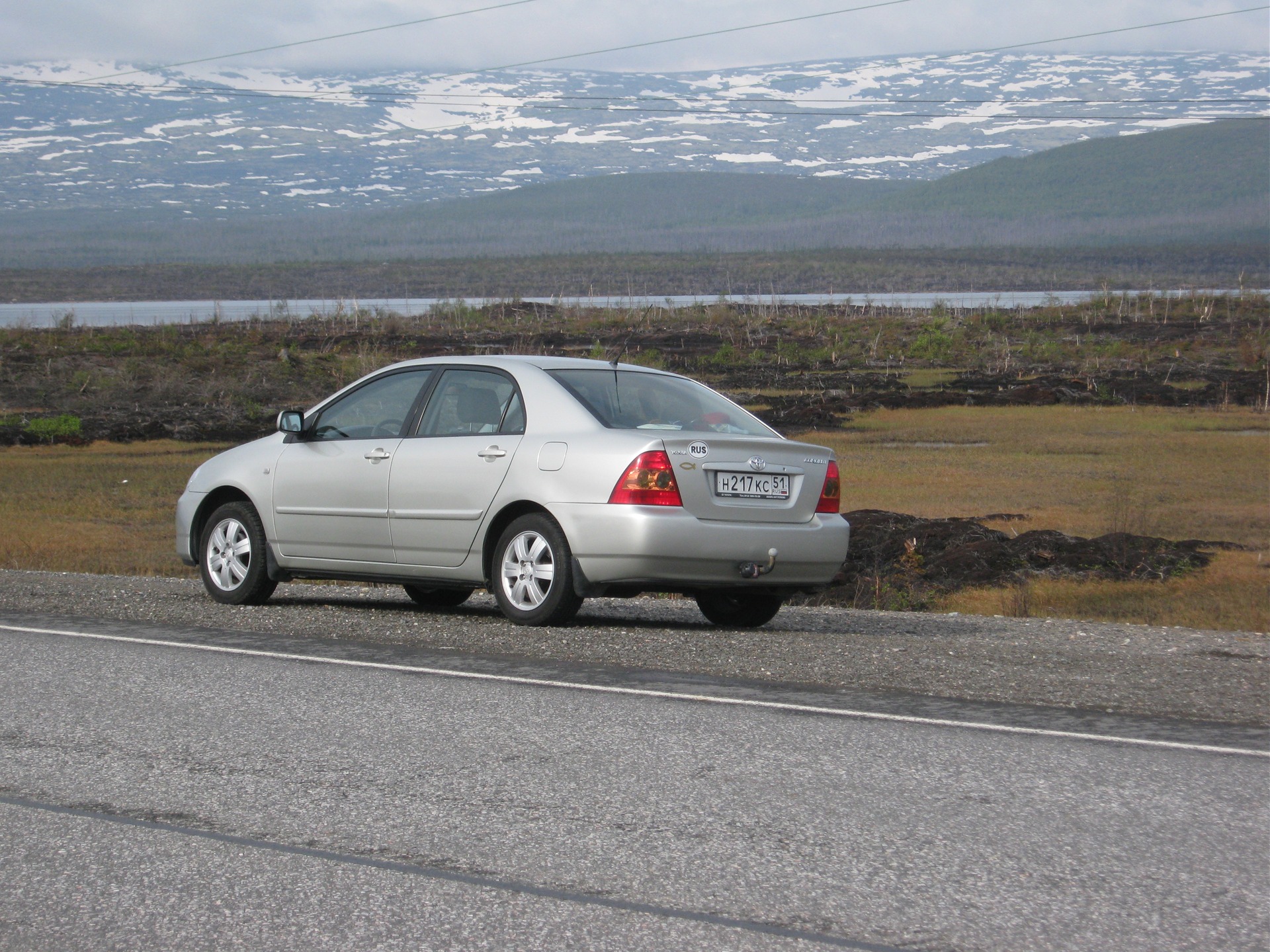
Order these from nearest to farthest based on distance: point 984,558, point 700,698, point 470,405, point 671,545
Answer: point 700,698 → point 671,545 → point 470,405 → point 984,558

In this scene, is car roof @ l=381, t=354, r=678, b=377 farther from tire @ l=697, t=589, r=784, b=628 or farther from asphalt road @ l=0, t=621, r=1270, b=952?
asphalt road @ l=0, t=621, r=1270, b=952

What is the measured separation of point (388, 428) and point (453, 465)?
2.95ft

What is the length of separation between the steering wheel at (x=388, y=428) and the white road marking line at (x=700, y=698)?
2.05m

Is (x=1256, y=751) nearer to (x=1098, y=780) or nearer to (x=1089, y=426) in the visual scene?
(x=1098, y=780)

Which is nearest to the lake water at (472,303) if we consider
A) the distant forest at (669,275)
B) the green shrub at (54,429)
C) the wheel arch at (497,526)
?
the distant forest at (669,275)

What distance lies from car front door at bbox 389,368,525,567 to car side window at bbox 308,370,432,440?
0.27 meters

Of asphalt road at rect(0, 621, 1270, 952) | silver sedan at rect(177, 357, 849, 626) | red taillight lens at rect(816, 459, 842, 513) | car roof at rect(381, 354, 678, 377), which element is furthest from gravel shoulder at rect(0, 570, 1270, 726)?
car roof at rect(381, 354, 678, 377)

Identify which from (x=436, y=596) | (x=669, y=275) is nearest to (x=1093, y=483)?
(x=436, y=596)

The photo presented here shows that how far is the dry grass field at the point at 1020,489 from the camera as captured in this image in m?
16.5

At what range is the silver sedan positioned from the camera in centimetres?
884

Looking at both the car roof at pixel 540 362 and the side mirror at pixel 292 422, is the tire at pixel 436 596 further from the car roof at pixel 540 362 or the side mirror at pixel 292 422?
the car roof at pixel 540 362

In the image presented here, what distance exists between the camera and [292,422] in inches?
408

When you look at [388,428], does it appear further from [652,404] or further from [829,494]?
[829,494]

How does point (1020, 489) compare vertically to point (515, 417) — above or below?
below
